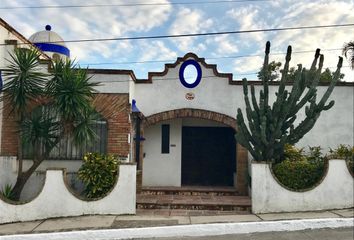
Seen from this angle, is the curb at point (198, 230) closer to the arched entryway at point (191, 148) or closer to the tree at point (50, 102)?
the tree at point (50, 102)

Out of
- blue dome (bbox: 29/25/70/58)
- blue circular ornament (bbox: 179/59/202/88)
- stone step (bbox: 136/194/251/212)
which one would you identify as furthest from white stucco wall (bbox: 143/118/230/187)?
blue dome (bbox: 29/25/70/58)

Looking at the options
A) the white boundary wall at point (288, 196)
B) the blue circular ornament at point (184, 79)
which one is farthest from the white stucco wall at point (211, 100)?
the white boundary wall at point (288, 196)

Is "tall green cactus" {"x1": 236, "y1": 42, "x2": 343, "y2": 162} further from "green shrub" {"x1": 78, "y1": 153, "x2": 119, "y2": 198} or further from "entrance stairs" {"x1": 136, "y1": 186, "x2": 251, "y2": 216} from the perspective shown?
"green shrub" {"x1": 78, "y1": 153, "x2": 119, "y2": 198}

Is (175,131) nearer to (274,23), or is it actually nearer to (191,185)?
(191,185)

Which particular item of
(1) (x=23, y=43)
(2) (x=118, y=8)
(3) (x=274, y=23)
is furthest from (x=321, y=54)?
(1) (x=23, y=43)

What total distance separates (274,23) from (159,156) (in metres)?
6.27

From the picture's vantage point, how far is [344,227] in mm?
7617

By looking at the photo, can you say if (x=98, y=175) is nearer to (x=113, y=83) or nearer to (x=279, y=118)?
(x=113, y=83)

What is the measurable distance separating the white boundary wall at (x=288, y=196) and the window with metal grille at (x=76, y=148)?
16.0ft

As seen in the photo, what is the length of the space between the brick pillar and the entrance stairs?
26 cm

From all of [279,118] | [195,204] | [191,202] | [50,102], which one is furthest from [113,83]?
[279,118]

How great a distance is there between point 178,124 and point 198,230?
19.4 ft

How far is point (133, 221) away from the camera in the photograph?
26.6 feet

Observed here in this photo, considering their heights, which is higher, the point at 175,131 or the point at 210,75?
the point at 210,75
